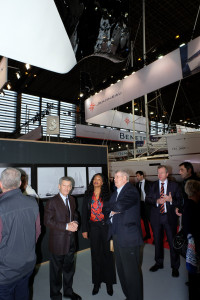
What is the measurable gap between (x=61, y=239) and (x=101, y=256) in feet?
2.30

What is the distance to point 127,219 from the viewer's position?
2.09m

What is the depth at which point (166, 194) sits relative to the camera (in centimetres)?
321

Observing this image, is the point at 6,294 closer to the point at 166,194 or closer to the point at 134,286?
the point at 134,286

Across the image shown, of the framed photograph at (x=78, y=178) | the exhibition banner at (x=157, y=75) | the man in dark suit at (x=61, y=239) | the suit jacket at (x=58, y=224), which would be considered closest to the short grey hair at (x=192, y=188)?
the man in dark suit at (x=61, y=239)

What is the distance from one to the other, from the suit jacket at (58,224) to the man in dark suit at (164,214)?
1.58 meters

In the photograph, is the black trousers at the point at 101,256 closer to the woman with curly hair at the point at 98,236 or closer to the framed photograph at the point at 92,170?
the woman with curly hair at the point at 98,236

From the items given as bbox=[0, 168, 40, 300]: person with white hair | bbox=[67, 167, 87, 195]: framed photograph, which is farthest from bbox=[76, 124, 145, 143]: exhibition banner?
bbox=[0, 168, 40, 300]: person with white hair

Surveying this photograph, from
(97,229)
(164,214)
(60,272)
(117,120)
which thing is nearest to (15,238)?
(60,272)

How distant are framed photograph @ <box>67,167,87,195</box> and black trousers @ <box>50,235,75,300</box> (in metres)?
1.66

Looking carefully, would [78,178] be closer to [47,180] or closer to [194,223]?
[47,180]

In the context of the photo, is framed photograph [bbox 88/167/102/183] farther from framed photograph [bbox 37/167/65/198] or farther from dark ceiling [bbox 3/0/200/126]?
dark ceiling [bbox 3/0/200/126]

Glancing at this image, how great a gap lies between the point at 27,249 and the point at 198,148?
213 inches

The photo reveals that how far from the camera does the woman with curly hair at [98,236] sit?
2557mm

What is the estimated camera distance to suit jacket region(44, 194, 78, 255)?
90.2 inches
